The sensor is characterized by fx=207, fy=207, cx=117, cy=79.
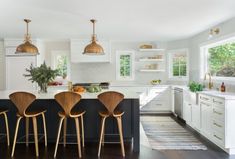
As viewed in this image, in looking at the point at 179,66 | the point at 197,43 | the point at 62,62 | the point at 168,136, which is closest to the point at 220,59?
the point at 197,43

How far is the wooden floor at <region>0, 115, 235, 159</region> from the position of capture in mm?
3186

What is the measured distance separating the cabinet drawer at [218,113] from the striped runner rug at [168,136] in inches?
22.4

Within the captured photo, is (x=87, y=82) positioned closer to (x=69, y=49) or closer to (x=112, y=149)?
(x=69, y=49)

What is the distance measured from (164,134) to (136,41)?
362cm

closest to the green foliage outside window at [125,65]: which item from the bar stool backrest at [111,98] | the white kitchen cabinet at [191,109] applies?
the white kitchen cabinet at [191,109]

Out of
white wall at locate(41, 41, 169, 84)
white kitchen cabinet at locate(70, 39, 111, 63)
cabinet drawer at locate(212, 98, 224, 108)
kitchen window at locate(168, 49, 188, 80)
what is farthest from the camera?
white wall at locate(41, 41, 169, 84)

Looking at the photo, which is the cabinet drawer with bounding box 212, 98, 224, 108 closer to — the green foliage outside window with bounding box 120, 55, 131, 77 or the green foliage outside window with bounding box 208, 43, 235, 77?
the green foliage outside window with bounding box 208, 43, 235, 77

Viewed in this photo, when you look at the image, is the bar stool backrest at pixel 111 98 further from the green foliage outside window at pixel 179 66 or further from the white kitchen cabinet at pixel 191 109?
the green foliage outside window at pixel 179 66

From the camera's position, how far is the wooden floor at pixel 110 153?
10.5 feet

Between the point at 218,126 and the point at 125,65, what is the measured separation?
13.6ft

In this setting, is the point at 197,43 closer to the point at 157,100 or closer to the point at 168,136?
the point at 157,100

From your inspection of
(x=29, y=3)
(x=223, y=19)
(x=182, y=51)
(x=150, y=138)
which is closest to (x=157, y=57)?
(x=182, y=51)

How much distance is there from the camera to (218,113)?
11.4 feet

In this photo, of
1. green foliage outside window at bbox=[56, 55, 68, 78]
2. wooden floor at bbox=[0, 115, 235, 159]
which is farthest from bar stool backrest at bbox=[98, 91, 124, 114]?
green foliage outside window at bbox=[56, 55, 68, 78]
